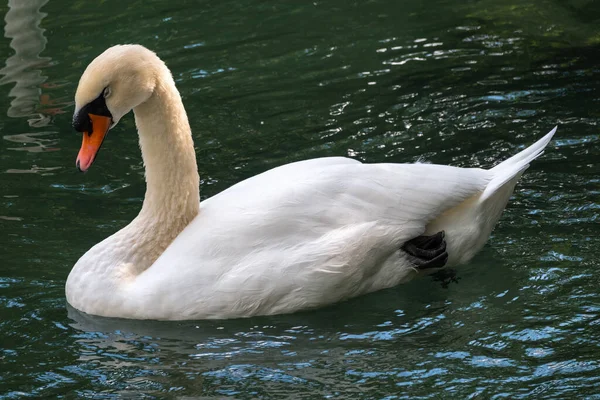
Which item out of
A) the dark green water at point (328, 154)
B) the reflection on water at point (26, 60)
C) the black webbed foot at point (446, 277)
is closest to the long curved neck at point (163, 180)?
the dark green water at point (328, 154)

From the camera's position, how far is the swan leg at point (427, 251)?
6.82 m

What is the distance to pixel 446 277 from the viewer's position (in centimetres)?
709

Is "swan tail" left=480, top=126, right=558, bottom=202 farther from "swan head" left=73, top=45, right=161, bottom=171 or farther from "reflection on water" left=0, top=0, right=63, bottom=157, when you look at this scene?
"reflection on water" left=0, top=0, right=63, bottom=157

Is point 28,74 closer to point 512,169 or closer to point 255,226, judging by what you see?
point 255,226

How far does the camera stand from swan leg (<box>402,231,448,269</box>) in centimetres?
682

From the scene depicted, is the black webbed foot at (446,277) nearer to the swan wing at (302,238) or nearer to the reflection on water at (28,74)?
the swan wing at (302,238)

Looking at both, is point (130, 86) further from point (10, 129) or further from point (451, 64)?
point (451, 64)

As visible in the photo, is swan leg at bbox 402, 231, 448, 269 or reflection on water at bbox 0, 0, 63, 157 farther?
reflection on water at bbox 0, 0, 63, 157

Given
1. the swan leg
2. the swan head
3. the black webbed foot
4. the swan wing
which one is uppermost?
the swan head

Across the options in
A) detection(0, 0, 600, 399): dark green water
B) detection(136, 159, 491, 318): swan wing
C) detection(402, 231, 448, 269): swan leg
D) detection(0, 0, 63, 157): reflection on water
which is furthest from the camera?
detection(0, 0, 63, 157): reflection on water

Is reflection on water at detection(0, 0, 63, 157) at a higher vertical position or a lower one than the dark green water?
higher

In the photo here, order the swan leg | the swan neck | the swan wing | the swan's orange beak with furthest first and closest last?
the swan neck → the swan leg → the swan's orange beak → the swan wing

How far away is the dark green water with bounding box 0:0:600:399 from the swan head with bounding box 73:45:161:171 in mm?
1178

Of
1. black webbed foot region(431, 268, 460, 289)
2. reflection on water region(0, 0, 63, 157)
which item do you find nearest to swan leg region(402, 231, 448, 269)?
black webbed foot region(431, 268, 460, 289)
